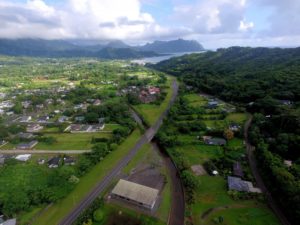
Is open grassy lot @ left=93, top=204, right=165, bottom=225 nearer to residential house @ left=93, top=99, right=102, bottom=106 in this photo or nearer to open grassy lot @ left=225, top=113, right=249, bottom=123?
open grassy lot @ left=225, top=113, right=249, bottom=123

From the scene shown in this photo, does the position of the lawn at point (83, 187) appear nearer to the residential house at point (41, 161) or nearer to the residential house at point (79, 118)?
the residential house at point (41, 161)

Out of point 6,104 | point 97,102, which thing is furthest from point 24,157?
point 6,104

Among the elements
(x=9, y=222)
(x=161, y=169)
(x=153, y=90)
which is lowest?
(x=153, y=90)

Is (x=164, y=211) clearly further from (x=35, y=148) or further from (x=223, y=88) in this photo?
(x=223, y=88)

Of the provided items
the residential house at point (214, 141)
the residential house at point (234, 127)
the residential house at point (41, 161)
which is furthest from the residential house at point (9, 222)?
the residential house at point (234, 127)

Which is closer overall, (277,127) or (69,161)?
(69,161)

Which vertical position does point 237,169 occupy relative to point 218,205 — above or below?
above

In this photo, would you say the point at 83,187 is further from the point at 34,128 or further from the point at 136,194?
the point at 34,128
